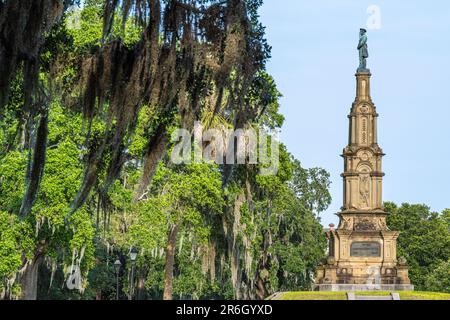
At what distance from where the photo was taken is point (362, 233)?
51.8 metres

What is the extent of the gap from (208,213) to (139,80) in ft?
104

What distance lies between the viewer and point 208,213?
47.1m

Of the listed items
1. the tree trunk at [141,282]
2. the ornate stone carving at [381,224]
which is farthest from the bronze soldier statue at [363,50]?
the tree trunk at [141,282]

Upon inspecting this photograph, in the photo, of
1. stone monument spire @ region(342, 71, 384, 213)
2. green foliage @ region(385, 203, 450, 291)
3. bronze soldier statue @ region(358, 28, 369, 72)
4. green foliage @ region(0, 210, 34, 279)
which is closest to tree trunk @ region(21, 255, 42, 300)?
green foliage @ region(0, 210, 34, 279)

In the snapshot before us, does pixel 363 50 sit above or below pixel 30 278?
above

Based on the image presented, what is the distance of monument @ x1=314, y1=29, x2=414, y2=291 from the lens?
51.6m

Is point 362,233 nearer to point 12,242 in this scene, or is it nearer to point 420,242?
point 12,242

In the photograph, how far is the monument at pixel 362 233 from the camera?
51.6 meters

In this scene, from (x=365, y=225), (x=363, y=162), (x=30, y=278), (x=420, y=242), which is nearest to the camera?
(x=30, y=278)

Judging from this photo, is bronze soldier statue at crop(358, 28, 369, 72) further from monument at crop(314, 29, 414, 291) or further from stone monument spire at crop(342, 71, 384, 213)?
monument at crop(314, 29, 414, 291)

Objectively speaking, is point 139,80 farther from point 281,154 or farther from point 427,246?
point 427,246

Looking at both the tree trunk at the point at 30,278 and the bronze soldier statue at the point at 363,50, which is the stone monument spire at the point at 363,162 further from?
the tree trunk at the point at 30,278

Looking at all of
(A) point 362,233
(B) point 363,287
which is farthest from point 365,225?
(B) point 363,287
